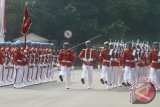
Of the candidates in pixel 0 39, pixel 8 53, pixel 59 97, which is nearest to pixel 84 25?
pixel 0 39

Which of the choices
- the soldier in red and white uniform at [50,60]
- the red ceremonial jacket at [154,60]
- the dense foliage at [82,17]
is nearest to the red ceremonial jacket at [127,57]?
the red ceremonial jacket at [154,60]

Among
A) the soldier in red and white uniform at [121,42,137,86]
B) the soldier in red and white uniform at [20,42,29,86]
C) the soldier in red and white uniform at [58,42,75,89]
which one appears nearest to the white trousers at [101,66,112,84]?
the soldier in red and white uniform at [121,42,137,86]

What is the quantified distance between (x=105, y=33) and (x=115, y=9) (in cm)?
364

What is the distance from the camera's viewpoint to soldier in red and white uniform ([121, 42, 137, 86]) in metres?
24.4

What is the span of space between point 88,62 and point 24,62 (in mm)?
2719

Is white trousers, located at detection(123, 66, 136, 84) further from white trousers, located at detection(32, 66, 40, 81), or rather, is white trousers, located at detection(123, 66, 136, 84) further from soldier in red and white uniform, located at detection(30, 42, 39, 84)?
white trousers, located at detection(32, 66, 40, 81)

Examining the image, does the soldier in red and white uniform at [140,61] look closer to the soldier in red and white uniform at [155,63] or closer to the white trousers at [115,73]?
the white trousers at [115,73]

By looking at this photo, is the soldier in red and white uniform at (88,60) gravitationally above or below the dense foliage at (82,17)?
below

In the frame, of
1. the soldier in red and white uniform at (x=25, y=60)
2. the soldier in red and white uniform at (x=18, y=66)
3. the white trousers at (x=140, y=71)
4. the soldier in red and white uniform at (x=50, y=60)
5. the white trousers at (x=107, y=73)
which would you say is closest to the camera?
the soldier in red and white uniform at (x=18, y=66)

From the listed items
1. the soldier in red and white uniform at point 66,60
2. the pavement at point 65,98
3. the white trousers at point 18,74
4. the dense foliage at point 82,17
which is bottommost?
the pavement at point 65,98

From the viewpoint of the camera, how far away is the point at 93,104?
57.4 feet

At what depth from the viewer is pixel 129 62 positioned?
2455cm

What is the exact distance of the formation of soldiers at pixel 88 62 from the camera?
24219 millimetres

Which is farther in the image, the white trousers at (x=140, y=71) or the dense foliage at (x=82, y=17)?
the dense foliage at (x=82, y=17)
